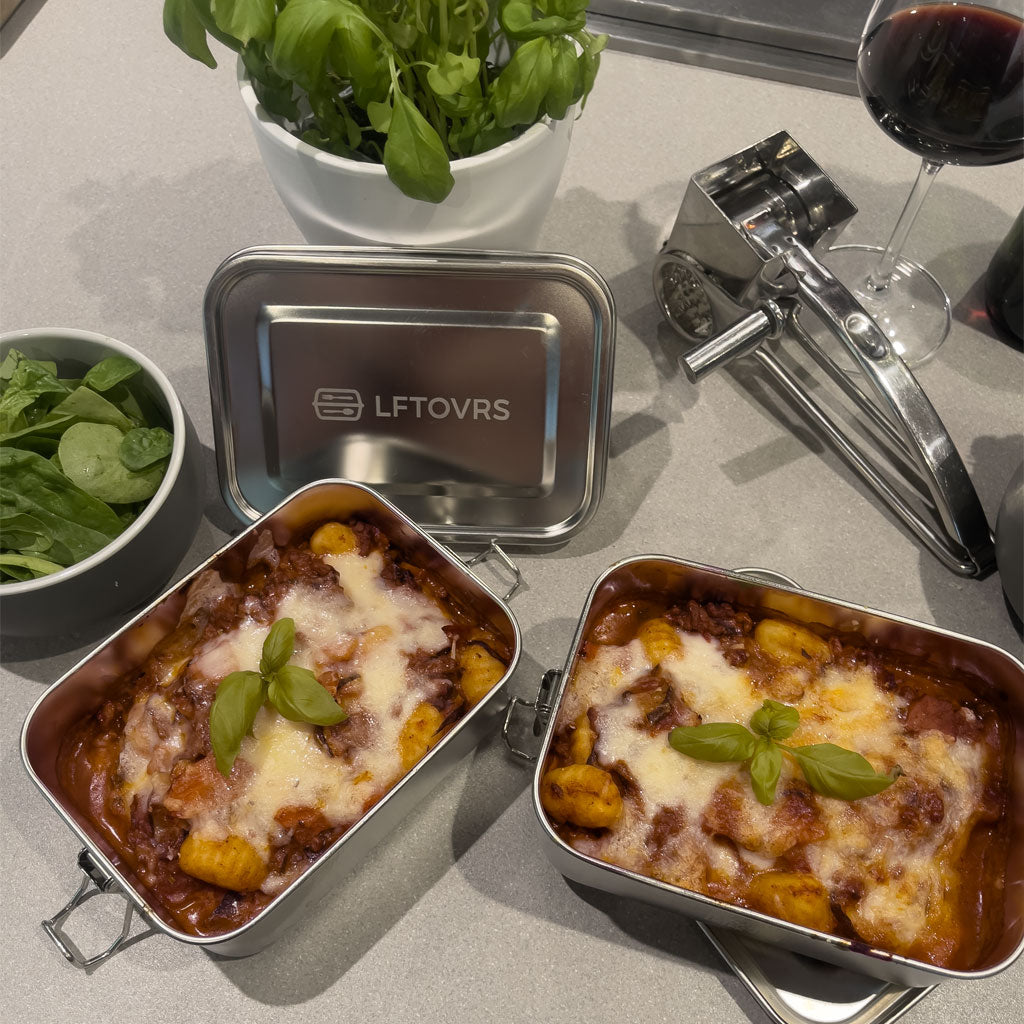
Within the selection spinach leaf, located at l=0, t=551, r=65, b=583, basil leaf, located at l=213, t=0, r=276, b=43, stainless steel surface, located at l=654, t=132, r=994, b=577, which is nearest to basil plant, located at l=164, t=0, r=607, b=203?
basil leaf, located at l=213, t=0, r=276, b=43

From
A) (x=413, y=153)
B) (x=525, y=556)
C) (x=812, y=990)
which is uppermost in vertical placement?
(x=413, y=153)

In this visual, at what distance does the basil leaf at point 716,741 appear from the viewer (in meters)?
0.78

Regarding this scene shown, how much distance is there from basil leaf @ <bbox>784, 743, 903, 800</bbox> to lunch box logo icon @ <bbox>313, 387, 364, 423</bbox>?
1.77ft

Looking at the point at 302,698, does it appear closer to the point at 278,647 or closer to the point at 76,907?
the point at 278,647

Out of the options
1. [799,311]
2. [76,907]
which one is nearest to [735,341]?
[799,311]

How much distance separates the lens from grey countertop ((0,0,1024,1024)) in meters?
0.89

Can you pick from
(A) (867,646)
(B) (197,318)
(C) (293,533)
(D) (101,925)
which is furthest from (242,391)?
(A) (867,646)

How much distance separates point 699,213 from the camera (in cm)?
110

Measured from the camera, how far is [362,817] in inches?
30.4

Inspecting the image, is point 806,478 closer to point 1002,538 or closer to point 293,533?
point 1002,538

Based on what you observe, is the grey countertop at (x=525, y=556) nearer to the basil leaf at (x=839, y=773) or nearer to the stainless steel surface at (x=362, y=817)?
the stainless steel surface at (x=362, y=817)

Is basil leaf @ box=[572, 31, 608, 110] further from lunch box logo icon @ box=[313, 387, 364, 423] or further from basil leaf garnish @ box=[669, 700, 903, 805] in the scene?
basil leaf garnish @ box=[669, 700, 903, 805]

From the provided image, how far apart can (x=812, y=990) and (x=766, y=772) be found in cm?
23

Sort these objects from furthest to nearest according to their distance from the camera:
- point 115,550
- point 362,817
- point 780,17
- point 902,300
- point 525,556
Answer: point 780,17 → point 902,300 → point 525,556 → point 115,550 → point 362,817
